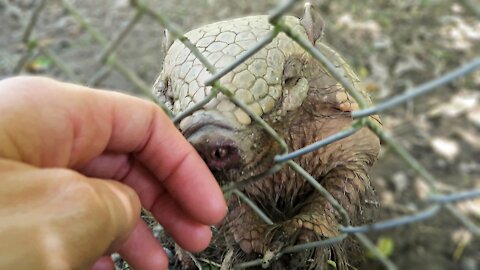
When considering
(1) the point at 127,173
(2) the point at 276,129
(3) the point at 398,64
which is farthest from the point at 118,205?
(3) the point at 398,64

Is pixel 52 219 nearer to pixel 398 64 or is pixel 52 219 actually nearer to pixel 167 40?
pixel 167 40

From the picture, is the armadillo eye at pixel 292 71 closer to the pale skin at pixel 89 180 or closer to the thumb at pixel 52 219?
the pale skin at pixel 89 180

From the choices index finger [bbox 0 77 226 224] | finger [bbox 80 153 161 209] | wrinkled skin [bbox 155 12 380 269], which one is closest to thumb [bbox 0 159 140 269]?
index finger [bbox 0 77 226 224]

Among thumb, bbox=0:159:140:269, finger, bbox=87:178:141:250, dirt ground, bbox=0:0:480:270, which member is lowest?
dirt ground, bbox=0:0:480:270

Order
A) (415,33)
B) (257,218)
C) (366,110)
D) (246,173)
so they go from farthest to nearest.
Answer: (415,33) → (257,218) → (246,173) → (366,110)

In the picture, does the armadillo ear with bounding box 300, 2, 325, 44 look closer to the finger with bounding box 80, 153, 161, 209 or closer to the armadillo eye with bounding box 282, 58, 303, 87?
the armadillo eye with bounding box 282, 58, 303, 87

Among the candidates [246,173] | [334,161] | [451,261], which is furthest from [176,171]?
[451,261]

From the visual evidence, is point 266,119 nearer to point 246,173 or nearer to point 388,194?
point 246,173
